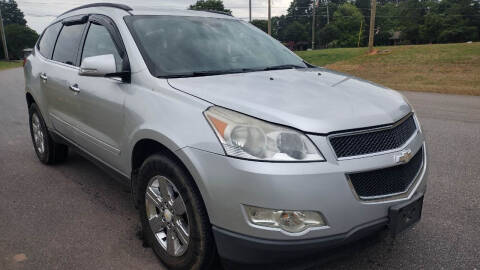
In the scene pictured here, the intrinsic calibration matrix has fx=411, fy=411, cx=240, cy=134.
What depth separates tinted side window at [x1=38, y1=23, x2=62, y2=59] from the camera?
4.69 metres

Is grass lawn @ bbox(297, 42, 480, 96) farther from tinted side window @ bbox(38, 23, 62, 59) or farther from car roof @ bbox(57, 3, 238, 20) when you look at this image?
tinted side window @ bbox(38, 23, 62, 59)

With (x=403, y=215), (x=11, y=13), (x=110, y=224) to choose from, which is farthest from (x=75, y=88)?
(x=11, y=13)

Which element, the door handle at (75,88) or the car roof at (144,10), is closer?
the car roof at (144,10)

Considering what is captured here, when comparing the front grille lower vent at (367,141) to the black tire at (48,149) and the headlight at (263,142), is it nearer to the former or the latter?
the headlight at (263,142)

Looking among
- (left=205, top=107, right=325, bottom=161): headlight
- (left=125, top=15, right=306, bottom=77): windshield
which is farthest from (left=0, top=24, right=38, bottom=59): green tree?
(left=205, top=107, right=325, bottom=161): headlight

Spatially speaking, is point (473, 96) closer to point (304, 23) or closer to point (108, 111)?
point (108, 111)

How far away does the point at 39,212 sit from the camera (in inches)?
144

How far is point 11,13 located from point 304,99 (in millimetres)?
108281

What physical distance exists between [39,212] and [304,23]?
109769 millimetres

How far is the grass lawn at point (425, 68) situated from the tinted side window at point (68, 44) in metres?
11.8

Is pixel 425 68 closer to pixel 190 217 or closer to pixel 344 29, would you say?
pixel 190 217

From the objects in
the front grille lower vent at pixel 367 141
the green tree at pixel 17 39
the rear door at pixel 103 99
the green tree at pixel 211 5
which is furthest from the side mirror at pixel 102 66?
Result: the green tree at pixel 211 5

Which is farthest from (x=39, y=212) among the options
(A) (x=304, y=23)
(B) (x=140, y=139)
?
(A) (x=304, y=23)

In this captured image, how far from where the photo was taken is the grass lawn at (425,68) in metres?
15.1
